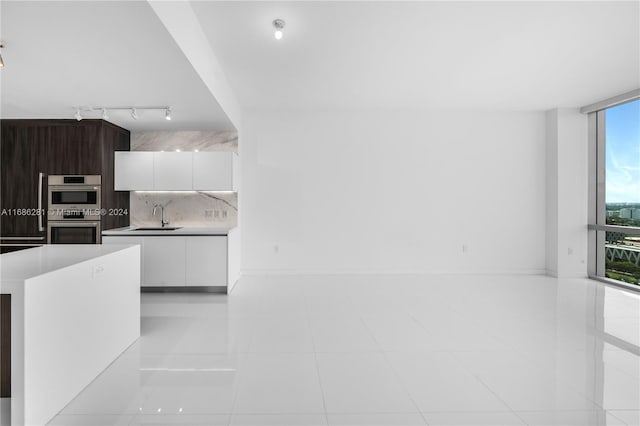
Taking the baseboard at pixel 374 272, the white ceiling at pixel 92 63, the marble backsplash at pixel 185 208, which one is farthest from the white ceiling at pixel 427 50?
the baseboard at pixel 374 272

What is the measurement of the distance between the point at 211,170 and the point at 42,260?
10.4 ft

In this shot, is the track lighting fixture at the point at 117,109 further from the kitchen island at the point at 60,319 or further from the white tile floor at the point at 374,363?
the white tile floor at the point at 374,363

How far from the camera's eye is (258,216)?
6281 millimetres

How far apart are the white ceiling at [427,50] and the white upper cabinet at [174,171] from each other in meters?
1.08

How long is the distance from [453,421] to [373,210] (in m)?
4.51

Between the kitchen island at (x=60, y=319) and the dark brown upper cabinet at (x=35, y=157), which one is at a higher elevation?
the dark brown upper cabinet at (x=35, y=157)

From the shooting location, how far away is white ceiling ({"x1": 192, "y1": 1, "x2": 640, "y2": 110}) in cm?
312

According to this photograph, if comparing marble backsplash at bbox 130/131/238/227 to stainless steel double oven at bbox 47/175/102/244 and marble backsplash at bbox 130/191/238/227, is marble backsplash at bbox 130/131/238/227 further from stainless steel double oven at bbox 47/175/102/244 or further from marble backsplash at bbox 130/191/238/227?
stainless steel double oven at bbox 47/175/102/244

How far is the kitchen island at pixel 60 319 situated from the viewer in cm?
186

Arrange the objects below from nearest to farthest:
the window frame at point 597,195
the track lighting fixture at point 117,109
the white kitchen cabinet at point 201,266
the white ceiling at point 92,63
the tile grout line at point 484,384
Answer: the tile grout line at point 484,384, the white ceiling at point 92,63, the track lighting fixture at point 117,109, the white kitchen cabinet at point 201,266, the window frame at point 597,195

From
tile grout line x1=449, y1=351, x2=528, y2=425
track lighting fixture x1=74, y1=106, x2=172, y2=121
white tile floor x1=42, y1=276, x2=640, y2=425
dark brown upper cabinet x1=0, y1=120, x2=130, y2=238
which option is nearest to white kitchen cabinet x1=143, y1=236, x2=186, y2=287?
white tile floor x1=42, y1=276, x2=640, y2=425

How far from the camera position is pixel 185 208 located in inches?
232

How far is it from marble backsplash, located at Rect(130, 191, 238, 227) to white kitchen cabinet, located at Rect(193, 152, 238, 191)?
538 mm

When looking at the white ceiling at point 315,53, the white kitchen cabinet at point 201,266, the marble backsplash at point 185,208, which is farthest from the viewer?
the marble backsplash at point 185,208
